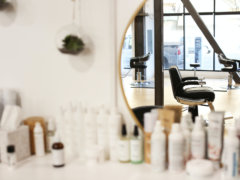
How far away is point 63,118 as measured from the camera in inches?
64.7

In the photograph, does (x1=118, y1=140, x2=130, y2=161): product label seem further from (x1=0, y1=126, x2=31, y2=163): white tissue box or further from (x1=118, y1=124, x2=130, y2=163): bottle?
(x1=0, y1=126, x2=31, y2=163): white tissue box

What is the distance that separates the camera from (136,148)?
A: 1467mm

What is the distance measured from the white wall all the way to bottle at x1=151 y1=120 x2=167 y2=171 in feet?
0.94

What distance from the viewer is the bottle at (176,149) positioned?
134 cm

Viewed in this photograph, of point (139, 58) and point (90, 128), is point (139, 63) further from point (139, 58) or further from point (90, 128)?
point (90, 128)

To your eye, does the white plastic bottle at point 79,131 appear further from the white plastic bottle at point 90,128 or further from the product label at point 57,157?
the product label at point 57,157

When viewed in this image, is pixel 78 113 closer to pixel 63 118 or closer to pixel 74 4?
pixel 63 118

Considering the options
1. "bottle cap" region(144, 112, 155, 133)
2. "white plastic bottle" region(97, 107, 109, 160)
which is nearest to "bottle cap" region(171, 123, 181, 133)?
"bottle cap" region(144, 112, 155, 133)

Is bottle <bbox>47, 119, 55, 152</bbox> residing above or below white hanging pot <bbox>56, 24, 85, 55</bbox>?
below

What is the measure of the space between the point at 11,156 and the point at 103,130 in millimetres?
466

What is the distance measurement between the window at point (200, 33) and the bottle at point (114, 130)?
35cm

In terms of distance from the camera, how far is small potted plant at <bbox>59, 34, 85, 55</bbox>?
1.56 metres

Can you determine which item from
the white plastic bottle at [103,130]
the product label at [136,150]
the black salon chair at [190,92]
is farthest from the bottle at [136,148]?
the black salon chair at [190,92]

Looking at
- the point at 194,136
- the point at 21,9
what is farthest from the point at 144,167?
the point at 21,9
